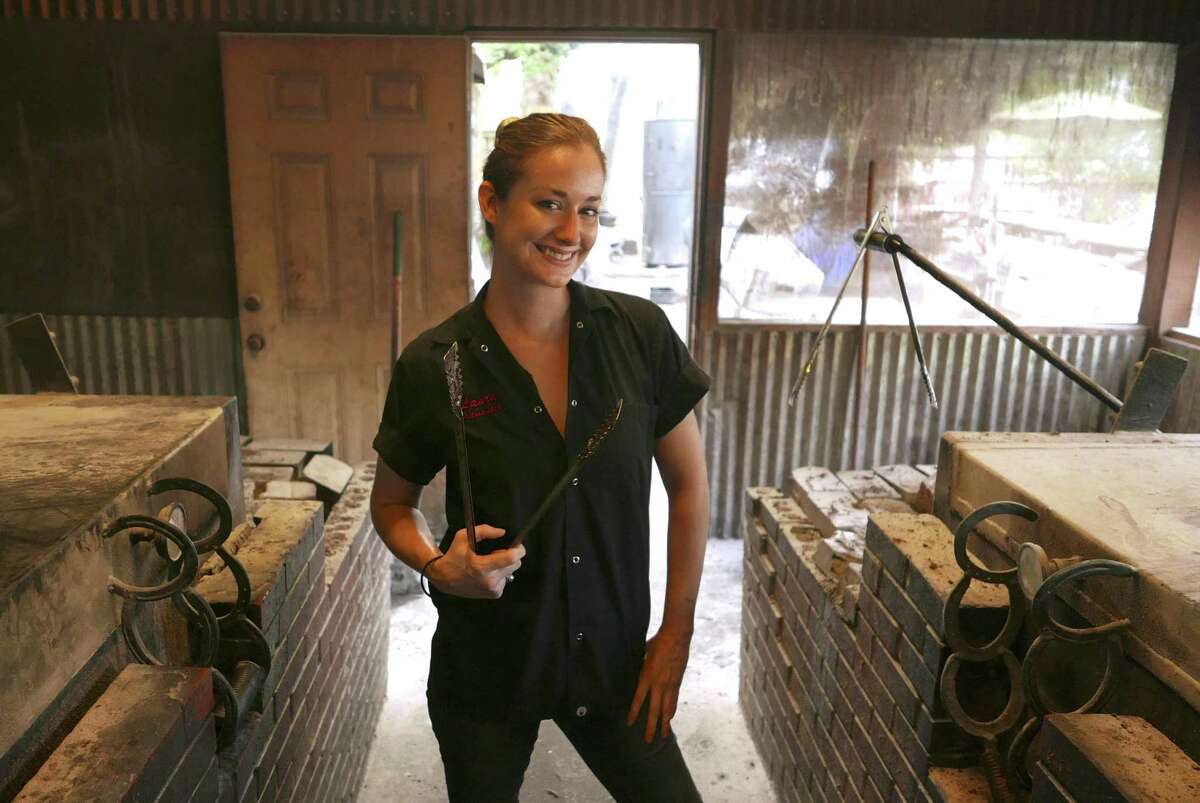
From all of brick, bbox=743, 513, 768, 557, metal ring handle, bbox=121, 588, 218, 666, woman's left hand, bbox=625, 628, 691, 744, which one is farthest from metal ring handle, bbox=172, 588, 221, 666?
brick, bbox=743, 513, 768, 557

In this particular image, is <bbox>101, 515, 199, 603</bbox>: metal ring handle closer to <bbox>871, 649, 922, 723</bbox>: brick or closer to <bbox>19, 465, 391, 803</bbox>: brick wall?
<bbox>19, 465, 391, 803</bbox>: brick wall

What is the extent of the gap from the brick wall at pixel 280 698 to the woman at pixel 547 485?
40 centimetres

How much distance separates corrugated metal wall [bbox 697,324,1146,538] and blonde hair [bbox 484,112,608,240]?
9.38ft

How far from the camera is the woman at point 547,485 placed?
1497 mm

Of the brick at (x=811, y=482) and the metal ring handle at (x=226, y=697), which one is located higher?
the metal ring handle at (x=226, y=697)

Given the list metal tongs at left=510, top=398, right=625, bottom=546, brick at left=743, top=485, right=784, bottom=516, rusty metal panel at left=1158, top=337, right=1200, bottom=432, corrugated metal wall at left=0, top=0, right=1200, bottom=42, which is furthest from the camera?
rusty metal panel at left=1158, top=337, right=1200, bottom=432

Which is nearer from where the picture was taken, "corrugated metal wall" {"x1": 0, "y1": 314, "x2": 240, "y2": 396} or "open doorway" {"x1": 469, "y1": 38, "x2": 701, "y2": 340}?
"corrugated metal wall" {"x1": 0, "y1": 314, "x2": 240, "y2": 396}

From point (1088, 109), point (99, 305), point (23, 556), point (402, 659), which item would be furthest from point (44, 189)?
point (1088, 109)

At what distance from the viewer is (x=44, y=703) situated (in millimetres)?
1221

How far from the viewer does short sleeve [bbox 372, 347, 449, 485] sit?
152 centimetres

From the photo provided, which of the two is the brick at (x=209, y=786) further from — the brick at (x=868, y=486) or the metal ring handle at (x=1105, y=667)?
the brick at (x=868, y=486)

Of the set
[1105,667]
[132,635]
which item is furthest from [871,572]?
[132,635]

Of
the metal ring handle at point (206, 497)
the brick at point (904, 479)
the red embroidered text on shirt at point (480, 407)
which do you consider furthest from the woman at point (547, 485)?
the brick at point (904, 479)

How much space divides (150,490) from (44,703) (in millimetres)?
462
